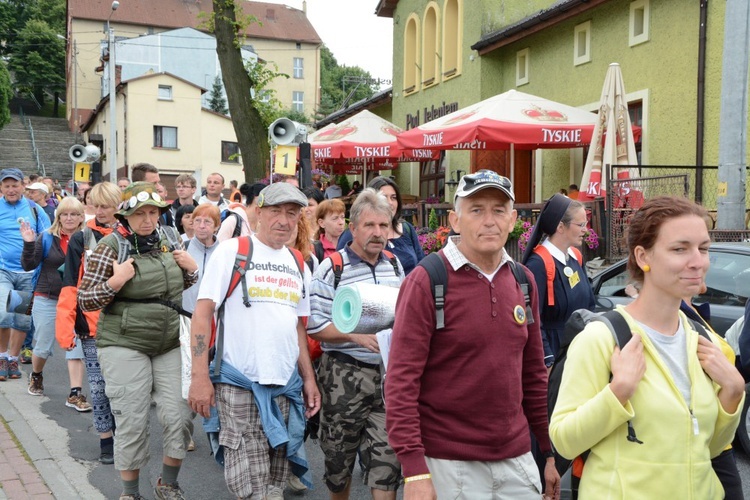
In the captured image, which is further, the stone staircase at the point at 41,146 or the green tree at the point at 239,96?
the stone staircase at the point at 41,146

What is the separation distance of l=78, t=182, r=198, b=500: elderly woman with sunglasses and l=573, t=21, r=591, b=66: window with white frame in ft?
43.8

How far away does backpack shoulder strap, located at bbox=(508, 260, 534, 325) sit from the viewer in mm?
3240

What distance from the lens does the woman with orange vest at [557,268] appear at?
492 cm

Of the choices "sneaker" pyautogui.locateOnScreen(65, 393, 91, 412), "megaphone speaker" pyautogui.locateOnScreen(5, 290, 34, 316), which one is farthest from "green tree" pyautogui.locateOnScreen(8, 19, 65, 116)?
"sneaker" pyautogui.locateOnScreen(65, 393, 91, 412)

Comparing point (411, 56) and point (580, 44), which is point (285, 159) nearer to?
point (580, 44)

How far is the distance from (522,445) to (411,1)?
2372 cm

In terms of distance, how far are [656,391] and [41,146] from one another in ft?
224

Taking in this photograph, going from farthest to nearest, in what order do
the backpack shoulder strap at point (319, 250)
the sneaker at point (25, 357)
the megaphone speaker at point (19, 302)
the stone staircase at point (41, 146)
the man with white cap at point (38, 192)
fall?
1. the stone staircase at point (41, 146)
2. the man with white cap at point (38, 192)
3. the sneaker at point (25, 357)
4. the megaphone speaker at point (19, 302)
5. the backpack shoulder strap at point (319, 250)

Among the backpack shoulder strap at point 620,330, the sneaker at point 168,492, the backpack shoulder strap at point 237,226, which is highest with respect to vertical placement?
the backpack shoulder strap at point 237,226

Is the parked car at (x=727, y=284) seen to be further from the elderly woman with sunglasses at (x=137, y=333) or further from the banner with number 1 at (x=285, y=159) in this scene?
the banner with number 1 at (x=285, y=159)

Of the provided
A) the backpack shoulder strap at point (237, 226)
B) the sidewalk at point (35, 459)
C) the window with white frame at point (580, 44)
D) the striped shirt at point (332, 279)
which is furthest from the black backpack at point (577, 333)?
the window with white frame at point (580, 44)

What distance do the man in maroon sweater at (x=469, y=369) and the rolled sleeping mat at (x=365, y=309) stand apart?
0.54 meters

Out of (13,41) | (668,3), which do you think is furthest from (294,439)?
(13,41)

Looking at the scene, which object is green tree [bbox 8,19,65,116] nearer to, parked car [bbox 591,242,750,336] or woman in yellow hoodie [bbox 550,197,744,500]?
A: parked car [bbox 591,242,750,336]
